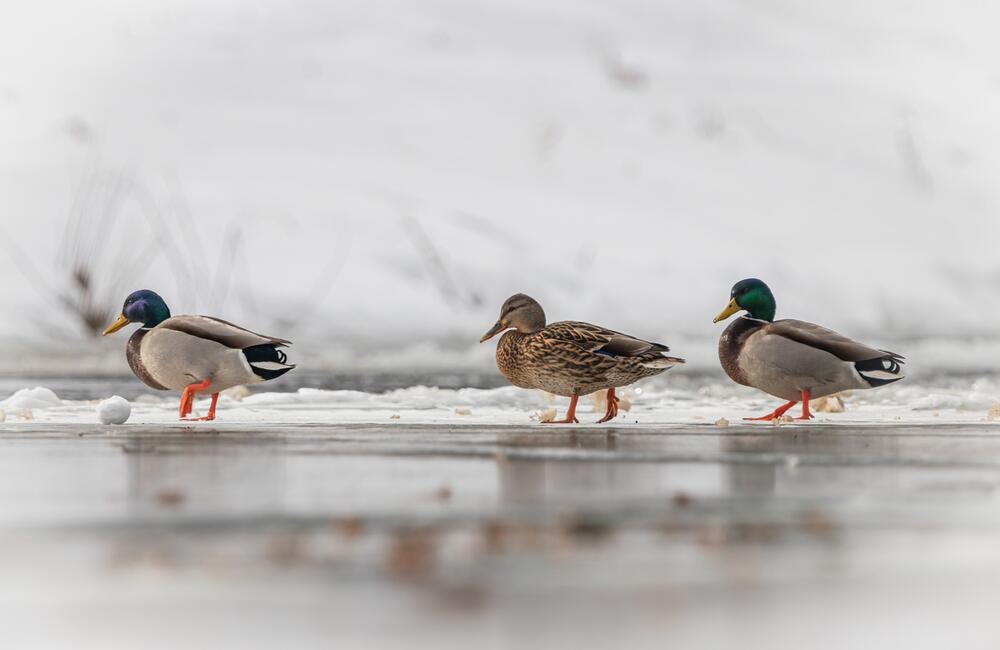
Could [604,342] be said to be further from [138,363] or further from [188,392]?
[138,363]

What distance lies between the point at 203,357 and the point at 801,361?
2928 millimetres

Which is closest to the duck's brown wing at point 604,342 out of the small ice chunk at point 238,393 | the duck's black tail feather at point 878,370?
the duck's black tail feather at point 878,370

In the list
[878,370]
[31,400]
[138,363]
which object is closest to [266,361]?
[138,363]

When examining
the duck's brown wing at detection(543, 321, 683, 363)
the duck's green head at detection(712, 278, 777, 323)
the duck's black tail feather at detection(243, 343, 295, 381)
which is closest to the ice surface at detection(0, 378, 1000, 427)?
the duck's black tail feather at detection(243, 343, 295, 381)

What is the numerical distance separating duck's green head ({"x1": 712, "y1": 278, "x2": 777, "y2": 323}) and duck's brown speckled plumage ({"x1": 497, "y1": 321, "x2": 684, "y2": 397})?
0.56 meters

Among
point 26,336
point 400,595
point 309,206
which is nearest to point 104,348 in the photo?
point 26,336

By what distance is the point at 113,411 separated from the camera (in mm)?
5766

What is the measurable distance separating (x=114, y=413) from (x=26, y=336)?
4636 millimetres

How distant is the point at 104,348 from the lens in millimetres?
9984

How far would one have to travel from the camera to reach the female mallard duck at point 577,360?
6.07 meters

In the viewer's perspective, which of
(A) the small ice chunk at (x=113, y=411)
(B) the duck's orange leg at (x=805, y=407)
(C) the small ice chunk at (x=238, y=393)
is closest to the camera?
(A) the small ice chunk at (x=113, y=411)

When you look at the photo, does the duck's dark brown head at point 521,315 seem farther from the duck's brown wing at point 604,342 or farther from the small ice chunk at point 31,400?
the small ice chunk at point 31,400

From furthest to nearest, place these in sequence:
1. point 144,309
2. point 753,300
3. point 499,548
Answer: point 144,309 < point 753,300 < point 499,548

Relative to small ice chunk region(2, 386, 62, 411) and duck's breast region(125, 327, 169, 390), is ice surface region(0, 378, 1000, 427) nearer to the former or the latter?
small ice chunk region(2, 386, 62, 411)
